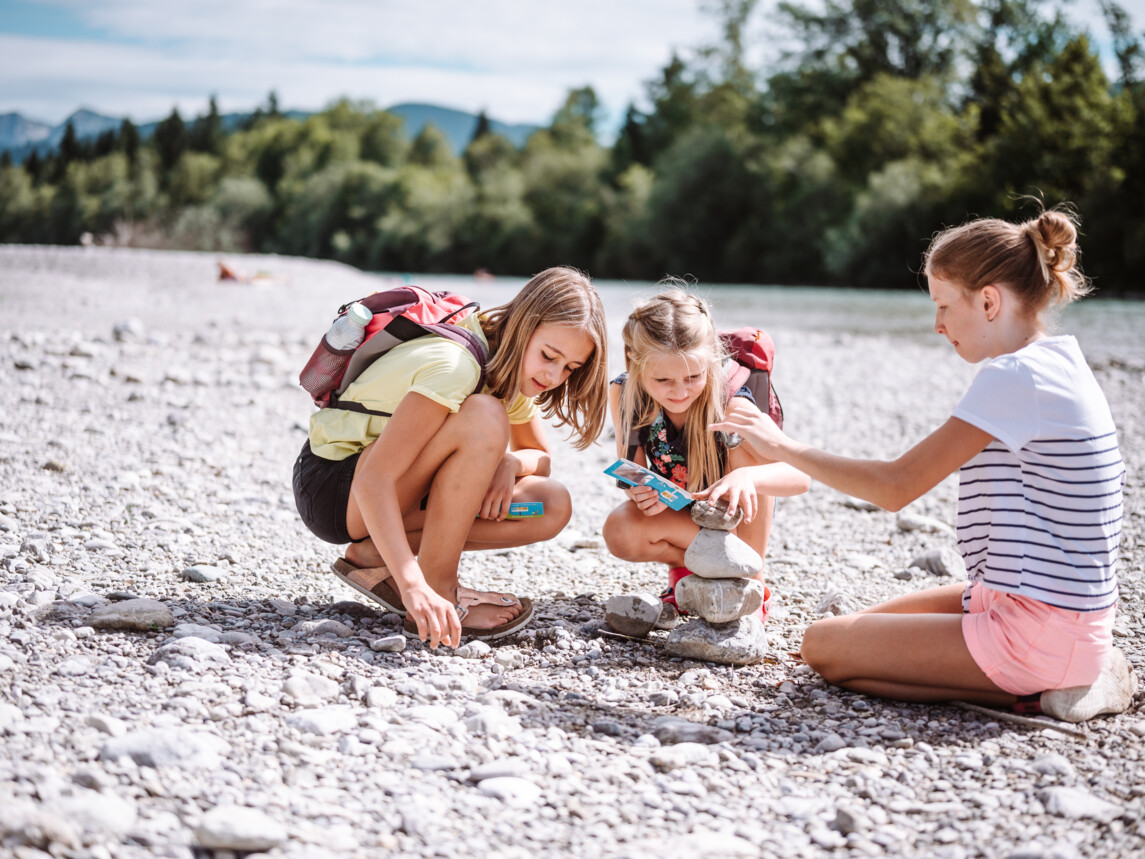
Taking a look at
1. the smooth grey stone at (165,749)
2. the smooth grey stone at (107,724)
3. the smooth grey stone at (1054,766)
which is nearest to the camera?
the smooth grey stone at (165,749)

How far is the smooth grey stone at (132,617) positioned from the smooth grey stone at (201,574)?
1.69 feet

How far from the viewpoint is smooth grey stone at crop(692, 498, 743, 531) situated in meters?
3.24

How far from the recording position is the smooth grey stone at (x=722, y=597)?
3.21 metres

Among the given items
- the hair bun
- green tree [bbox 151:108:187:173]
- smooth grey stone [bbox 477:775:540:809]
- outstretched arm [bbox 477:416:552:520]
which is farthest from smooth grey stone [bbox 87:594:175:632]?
green tree [bbox 151:108:187:173]

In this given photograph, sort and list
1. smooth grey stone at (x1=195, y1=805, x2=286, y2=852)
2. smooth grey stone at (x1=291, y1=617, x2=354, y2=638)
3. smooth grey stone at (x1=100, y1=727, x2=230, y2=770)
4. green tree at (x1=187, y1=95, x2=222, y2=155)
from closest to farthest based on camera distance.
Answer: smooth grey stone at (x1=195, y1=805, x2=286, y2=852), smooth grey stone at (x1=100, y1=727, x2=230, y2=770), smooth grey stone at (x1=291, y1=617, x2=354, y2=638), green tree at (x1=187, y1=95, x2=222, y2=155)

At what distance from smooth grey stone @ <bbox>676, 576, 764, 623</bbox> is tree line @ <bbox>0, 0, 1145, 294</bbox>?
2317 cm

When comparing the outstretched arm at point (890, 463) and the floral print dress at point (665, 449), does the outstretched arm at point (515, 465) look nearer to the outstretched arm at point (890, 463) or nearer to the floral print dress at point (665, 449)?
the floral print dress at point (665, 449)

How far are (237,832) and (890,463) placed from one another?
1.89 m

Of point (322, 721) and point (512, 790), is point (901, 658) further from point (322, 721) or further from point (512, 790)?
point (322, 721)

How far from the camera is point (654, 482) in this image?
3268 millimetres

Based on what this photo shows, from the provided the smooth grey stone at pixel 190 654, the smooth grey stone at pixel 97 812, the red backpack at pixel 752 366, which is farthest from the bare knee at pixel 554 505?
the smooth grey stone at pixel 97 812

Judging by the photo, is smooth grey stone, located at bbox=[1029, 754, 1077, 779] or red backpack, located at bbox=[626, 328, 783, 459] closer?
smooth grey stone, located at bbox=[1029, 754, 1077, 779]

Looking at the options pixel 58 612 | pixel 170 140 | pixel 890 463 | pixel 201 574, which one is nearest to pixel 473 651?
pixel 201 574

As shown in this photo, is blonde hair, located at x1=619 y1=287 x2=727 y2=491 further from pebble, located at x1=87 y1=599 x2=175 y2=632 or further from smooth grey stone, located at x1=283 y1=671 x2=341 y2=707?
pebble, located at x1=87 y1=599 x2=175 y2=632
